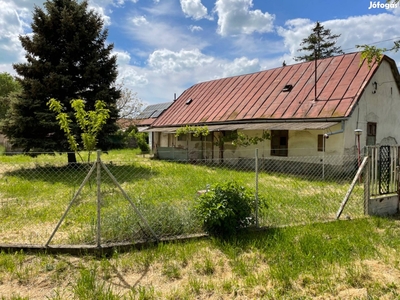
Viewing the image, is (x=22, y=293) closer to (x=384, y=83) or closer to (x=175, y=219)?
(x=175, y=219)

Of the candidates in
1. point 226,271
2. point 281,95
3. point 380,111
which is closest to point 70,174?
point 226,271

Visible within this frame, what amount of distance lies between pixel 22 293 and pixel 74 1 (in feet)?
48.5

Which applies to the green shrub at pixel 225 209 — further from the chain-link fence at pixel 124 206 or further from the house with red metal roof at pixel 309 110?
the house with red metal roof at pixel 309 110

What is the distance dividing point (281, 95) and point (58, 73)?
38.1 ft

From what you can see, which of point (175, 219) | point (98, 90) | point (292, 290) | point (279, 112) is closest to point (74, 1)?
point (98, 90)

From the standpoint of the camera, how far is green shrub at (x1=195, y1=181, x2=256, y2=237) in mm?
4210

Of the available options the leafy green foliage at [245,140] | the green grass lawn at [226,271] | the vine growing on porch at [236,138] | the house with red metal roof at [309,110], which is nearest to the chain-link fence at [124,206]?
the green grass lawn at [226,271]

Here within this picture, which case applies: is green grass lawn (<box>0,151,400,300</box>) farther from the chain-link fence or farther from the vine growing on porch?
the vine growing on porch

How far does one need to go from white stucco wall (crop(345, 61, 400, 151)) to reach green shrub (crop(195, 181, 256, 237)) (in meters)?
9.15

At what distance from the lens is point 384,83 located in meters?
13.4

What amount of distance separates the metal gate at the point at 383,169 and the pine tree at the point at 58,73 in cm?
1133

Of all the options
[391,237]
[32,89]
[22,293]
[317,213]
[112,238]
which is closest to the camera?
[22,293]

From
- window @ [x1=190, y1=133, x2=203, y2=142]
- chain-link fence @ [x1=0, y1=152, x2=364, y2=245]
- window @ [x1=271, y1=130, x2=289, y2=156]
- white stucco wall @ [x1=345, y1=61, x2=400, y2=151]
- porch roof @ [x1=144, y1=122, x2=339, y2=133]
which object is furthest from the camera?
window @ [x1=190, y1=133, x2=203, y2=142]

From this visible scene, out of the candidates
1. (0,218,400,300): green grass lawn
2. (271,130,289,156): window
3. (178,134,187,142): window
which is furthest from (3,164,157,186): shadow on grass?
(178,134,187,142): window
